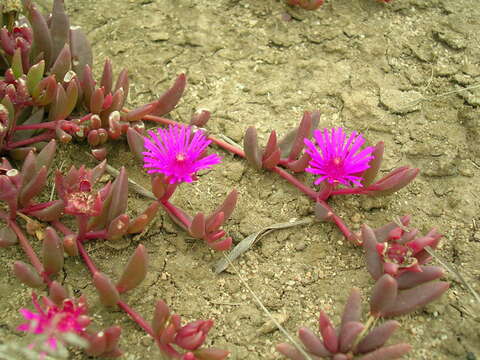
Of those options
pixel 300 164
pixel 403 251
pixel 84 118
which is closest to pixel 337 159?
pixel 300 164

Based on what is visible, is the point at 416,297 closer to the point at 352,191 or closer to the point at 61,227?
the point at 352,191

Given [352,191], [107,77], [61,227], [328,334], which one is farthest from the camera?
[107,77]

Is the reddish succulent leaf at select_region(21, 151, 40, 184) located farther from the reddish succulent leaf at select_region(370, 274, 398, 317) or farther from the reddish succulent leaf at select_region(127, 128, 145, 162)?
the reddish succulent leaf at select_region(370, 274, 398, 317)

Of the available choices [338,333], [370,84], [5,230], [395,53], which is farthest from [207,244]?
[395,53]

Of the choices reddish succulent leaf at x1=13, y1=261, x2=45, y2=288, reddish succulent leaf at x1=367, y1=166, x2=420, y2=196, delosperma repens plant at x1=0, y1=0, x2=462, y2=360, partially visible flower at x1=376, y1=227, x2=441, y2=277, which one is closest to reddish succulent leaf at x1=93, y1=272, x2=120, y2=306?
delosperma repens plant at x1=0, y1=0, x2=462, y2=360

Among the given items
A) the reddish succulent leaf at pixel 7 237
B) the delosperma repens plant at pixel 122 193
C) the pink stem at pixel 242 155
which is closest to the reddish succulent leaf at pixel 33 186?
the delosperma repens plant at pixel 122 193

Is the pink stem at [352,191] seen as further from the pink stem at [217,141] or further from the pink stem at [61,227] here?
the pink stem at [61,227]
